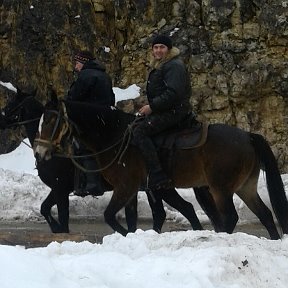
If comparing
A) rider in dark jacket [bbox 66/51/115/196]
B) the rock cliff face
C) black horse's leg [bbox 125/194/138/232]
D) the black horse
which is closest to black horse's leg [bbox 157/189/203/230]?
the black horse

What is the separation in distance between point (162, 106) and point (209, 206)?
194 cm

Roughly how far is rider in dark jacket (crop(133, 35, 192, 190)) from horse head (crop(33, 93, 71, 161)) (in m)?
1.04

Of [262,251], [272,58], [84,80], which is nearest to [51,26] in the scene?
[272,58]

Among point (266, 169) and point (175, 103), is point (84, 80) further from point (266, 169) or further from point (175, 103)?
point (266, 169)

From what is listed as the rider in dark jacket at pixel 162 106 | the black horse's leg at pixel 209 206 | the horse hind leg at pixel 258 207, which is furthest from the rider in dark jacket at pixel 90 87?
the horse hind leg at pixel 258 207

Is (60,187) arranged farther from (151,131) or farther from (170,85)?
(170,85)

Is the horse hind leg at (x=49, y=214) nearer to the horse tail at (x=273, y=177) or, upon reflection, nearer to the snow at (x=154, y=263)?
the horse tail at (x=273, y=177)

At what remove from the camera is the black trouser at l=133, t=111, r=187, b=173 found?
29.5ft

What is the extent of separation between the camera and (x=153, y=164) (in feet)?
29.5

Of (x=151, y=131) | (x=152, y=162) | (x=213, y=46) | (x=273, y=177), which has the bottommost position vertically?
(x=213, y=46)

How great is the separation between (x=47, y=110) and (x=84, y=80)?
109cm

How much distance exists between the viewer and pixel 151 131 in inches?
358

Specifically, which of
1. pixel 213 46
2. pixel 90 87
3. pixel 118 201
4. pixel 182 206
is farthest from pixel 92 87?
pixel 213 46

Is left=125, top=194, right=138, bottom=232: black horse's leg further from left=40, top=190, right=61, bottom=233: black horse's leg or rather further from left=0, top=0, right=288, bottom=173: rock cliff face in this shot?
left=0, top=0, right=288, bottom=173: rock cliff face
